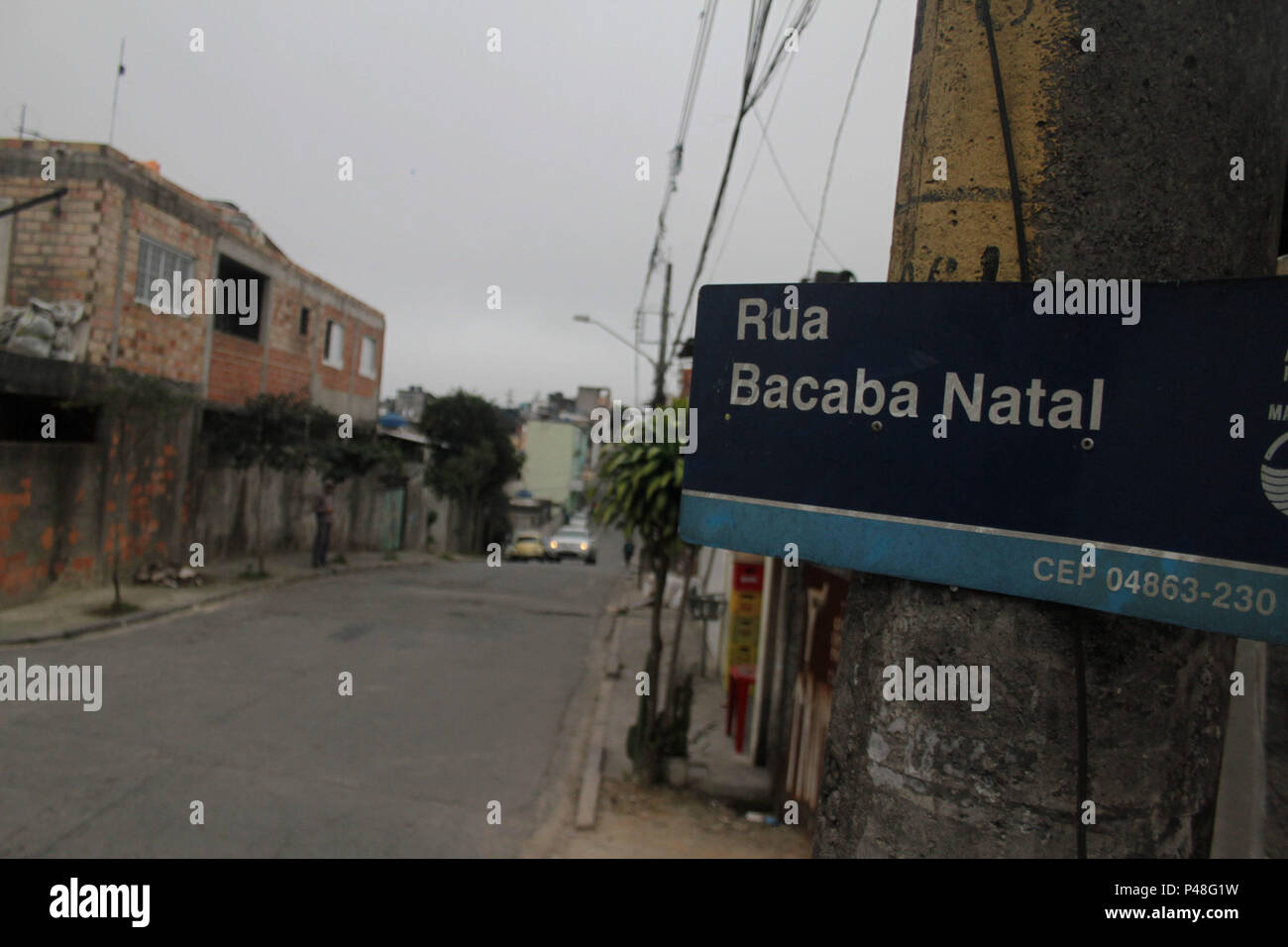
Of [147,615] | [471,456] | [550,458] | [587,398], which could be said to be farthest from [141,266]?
[587,398]

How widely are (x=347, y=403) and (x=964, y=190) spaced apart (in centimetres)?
2689

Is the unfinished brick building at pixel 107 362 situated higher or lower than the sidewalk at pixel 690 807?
higher

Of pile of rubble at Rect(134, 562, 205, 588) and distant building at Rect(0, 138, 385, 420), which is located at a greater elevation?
distant building at Rect(0, 138, 385, 420)

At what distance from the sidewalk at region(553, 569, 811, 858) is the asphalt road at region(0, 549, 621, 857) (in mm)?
482

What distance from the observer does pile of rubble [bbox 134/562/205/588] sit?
50.9ft

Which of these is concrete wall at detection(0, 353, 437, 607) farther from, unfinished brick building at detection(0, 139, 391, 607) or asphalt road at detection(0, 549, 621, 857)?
asphalt road at detection(0, 549, 621, 857)

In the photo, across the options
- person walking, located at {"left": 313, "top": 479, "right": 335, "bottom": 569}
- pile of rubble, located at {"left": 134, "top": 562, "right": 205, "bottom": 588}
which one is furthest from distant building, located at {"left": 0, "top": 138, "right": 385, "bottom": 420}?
pile of rubble, located at {"left": 134, "top": 562, "right": 205, "bottom": 588}

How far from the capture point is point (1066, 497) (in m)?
1.57

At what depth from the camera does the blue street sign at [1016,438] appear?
144 centimetres

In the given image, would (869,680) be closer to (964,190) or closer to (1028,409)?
(1028,409)

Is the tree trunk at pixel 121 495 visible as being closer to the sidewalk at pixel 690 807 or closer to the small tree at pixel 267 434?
the small tree at pixel 267 434

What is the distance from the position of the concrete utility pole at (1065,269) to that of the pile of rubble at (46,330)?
14.3 m

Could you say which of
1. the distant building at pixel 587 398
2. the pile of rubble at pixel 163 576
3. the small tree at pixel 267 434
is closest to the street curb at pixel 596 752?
the pile of rubble at pixel 163 576

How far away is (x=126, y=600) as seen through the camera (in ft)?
44.9
